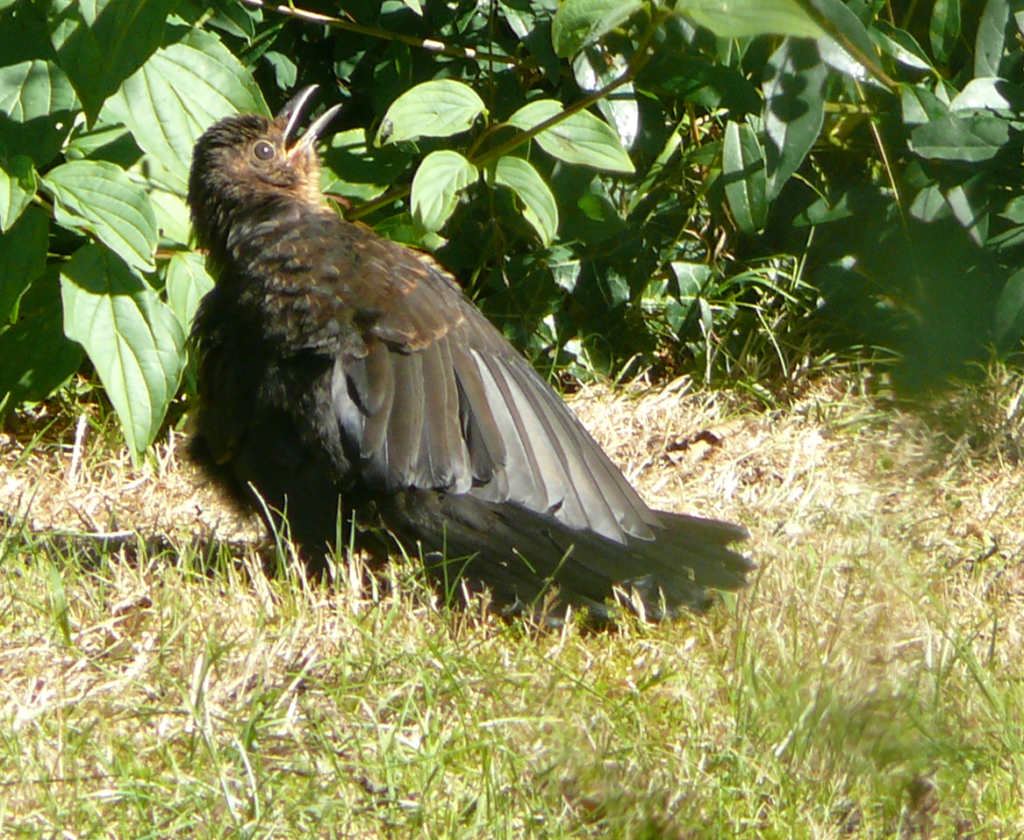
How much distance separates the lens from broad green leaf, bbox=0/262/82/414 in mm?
3969

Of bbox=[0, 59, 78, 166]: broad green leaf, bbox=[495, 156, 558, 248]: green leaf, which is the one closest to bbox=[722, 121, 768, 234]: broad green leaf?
bbox=[495, 156, 558, 248]: green leaf

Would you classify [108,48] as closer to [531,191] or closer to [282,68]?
[531,191]

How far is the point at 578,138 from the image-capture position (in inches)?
147

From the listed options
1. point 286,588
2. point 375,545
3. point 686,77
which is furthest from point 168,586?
point 686,77

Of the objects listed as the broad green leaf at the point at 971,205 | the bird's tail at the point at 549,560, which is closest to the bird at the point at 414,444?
the bird's tail at the point at 549,560

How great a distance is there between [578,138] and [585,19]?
4.25ft

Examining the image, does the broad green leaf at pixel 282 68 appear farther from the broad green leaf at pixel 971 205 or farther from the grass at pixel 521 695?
the broad green leaf at pixel 971 205

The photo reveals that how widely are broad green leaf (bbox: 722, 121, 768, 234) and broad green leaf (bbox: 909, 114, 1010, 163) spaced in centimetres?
52

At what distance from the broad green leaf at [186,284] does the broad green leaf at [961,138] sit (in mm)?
2145

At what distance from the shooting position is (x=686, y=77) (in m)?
3.95

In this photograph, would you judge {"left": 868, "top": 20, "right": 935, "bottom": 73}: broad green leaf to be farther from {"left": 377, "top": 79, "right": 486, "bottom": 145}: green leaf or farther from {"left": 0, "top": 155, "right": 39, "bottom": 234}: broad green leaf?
{"left": 0, "top": 155, "right": 39, "bottom": 234}: broad green leaf

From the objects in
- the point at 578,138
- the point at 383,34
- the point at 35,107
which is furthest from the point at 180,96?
the point at 578,138

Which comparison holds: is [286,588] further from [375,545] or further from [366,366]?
[366,366]

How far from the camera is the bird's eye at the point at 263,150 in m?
3.97
